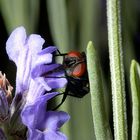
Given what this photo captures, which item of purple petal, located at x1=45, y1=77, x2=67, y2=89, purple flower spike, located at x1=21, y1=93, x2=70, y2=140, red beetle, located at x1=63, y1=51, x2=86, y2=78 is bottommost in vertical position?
purple flower spike, located at x1=21, y1=93, x2=70, y2=140

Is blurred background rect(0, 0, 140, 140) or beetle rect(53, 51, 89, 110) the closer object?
beetle rect(53, 51, 89, 110)

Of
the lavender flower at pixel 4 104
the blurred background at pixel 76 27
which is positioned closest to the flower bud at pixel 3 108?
the lavender flower at pixel 4 104

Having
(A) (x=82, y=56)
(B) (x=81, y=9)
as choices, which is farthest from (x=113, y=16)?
(B) (x=81, y=9)

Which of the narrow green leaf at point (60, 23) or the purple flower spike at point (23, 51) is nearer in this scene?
the purple flower spike at point (23, 51)

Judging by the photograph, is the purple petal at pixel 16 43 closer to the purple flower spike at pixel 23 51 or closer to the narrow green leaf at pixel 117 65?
the purple flower spike at pixel 23 51

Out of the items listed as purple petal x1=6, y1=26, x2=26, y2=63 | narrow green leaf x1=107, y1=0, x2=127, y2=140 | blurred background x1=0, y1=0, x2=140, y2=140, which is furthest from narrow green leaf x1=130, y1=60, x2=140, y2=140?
blurred background x1=0, y1=0, x2=140, y2=140

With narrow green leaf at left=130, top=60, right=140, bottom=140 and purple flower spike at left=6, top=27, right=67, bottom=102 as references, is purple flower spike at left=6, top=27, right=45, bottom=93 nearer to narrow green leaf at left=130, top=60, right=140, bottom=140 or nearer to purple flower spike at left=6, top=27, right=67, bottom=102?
purple flower spike at left=6, top=27, right=67, bottom=102
